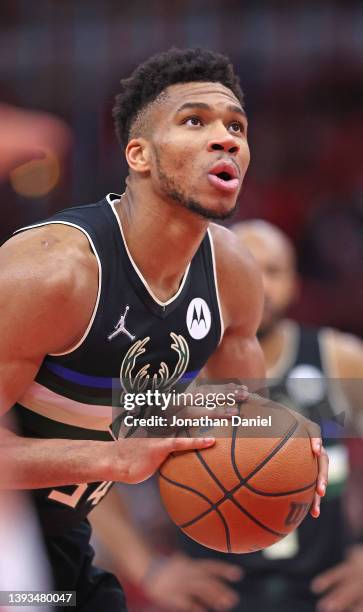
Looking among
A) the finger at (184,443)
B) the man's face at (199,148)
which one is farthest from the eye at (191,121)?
the finger at (184,443)

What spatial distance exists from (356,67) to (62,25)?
108 inches

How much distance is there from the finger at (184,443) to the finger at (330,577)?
8.74 feet

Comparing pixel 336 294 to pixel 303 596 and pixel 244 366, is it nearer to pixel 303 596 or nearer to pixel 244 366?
pixel 303 596

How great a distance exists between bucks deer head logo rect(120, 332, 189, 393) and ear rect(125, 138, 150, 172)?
57 cm

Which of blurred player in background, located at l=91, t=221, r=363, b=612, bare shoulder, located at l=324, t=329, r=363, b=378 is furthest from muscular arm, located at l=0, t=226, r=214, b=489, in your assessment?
bare shoulder, located at l=324, t=329, r=363, b=378

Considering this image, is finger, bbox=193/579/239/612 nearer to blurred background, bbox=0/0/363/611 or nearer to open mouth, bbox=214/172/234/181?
open mouth, bbox=214/172/234/181

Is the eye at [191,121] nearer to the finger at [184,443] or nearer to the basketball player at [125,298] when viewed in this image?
the basketball player at [125,298]

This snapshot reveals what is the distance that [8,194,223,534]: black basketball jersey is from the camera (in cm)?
332

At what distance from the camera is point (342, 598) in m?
5.43

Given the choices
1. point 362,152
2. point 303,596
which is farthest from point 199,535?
point 362,152

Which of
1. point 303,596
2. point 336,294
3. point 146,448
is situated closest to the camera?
point 146,448

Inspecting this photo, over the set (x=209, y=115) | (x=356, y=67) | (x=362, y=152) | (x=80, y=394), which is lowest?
(x=362, y=152)

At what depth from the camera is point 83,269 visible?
10.5 feet

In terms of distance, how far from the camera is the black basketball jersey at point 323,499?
543 centimetres
